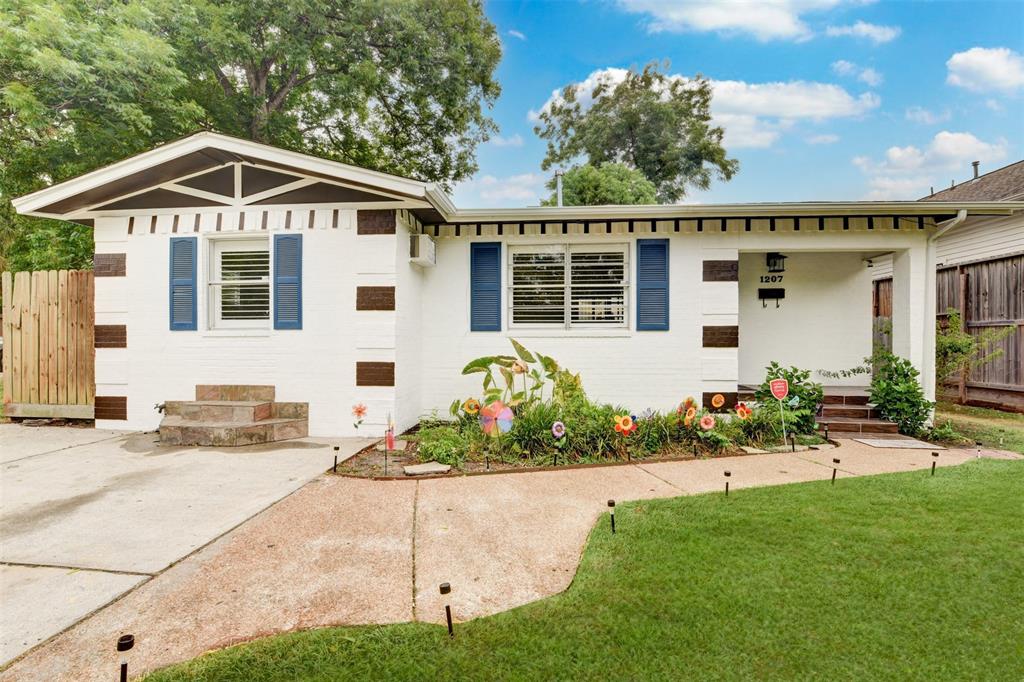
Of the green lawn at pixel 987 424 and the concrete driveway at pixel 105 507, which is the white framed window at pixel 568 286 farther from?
the green lawn at pixel 987 424

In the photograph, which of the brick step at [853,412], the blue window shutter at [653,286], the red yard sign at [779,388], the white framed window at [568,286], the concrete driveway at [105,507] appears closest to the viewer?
the concrete driveway at [105,507]

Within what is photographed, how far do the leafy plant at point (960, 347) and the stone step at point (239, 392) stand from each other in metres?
9.82

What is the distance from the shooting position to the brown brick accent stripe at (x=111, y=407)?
645cm

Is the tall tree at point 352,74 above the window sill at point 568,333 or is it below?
above

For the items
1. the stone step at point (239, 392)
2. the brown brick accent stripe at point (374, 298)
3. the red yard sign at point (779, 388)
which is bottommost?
the stone step at point (239, 392)

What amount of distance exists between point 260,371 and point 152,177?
275 cm

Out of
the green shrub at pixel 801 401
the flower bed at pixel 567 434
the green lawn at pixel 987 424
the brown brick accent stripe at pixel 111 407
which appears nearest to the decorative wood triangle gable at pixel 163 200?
the brown brick accent stripe at pixel 111 407

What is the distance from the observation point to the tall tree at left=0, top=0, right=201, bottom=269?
29.5 feet

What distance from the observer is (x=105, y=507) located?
3.56m

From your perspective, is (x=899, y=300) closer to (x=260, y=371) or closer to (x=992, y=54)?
(x=260, y=371)

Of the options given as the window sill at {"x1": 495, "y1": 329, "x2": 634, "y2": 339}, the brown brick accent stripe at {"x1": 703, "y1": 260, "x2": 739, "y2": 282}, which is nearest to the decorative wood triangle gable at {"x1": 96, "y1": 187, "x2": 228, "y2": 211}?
the window sill at {"x1": 495, "y1": 329, "x2": 634, "y2": 339}

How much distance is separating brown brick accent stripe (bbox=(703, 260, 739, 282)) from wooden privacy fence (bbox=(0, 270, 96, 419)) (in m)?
8.54

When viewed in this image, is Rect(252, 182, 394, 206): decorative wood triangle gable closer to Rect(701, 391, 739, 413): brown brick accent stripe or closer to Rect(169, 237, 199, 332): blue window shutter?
Rect(169, 237, 199, 332): blue window shutter

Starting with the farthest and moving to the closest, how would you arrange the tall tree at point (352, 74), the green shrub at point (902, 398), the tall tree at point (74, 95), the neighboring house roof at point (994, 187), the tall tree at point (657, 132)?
1. the tall tree at point (657, 132)
2. the tall tree at point (352, 74)
3. the neighboring house roof at point (994, 187)
4. the tall tree at point (74, 95)
5. the green shrub at point (902, 398)
